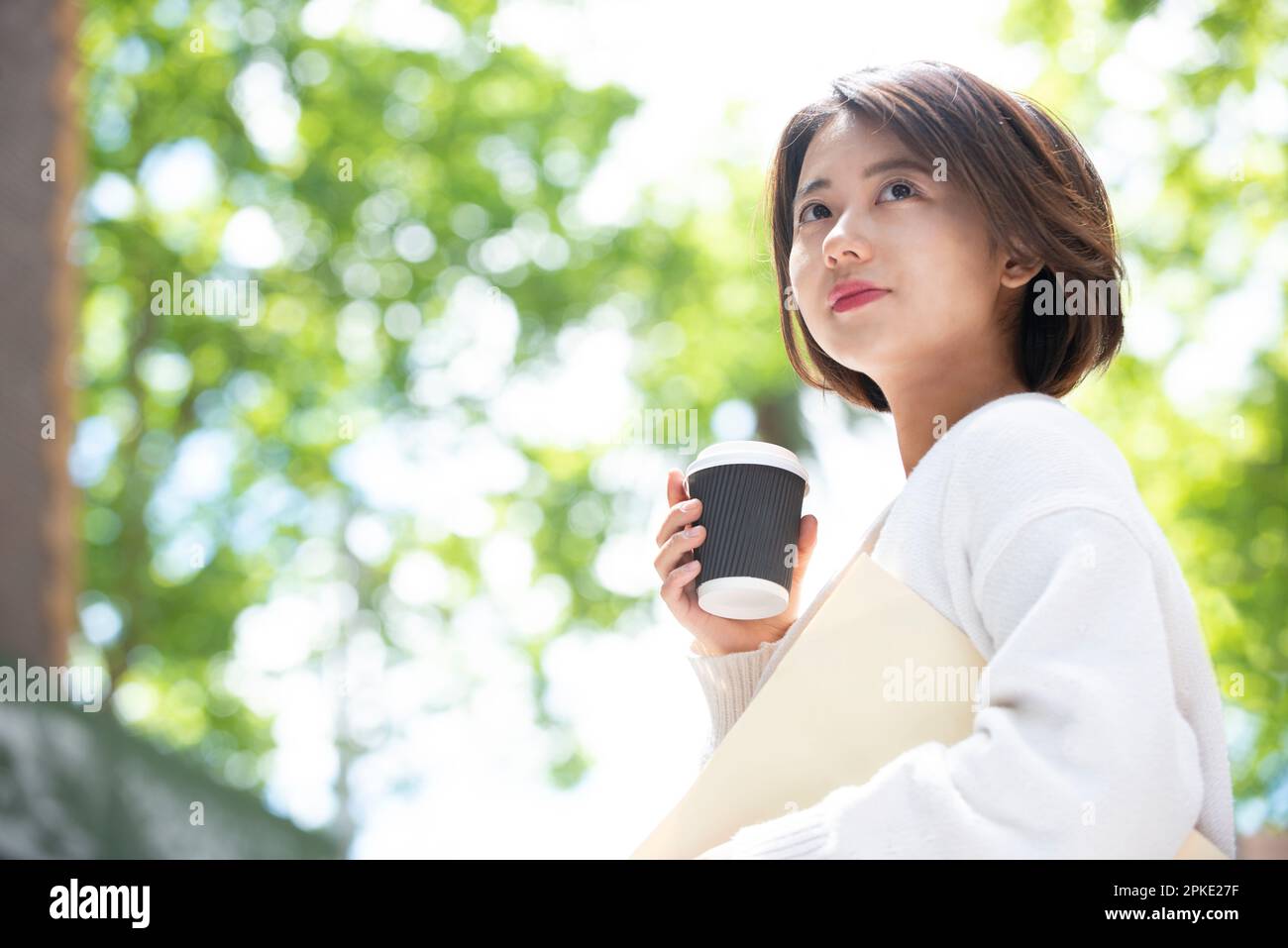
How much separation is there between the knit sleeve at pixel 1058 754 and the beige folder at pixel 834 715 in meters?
0.09

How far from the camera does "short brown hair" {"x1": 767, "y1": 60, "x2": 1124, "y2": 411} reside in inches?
67.5

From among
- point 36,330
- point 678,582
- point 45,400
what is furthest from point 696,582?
point 36,330

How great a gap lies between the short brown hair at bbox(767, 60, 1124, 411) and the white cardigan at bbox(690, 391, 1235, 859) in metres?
0.48

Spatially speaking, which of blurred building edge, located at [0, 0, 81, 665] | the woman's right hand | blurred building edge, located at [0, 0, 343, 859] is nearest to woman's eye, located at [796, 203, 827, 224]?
the woman's right hand

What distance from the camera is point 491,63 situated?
10117 mm

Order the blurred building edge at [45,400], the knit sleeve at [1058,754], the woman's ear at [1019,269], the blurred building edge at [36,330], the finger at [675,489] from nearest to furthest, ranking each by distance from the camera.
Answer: the knit sleeve at [1058,754], the woman's ear at [1019,269], the finger at [675,489], the blurred building edge at [45,400], the blurred building edge at [36,330]

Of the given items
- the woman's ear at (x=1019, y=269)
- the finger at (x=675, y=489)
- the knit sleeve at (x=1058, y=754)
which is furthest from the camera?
the finger at (x=675, y=489)

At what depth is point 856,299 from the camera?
168 cm

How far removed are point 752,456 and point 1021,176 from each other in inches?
21.7

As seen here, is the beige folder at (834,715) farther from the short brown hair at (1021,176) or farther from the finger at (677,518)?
the short brown hair at (1021,176)

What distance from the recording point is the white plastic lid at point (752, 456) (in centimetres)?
175

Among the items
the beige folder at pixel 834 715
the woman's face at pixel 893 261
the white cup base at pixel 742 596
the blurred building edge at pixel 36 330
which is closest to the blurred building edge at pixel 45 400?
the blurred building edge at pixel 36 330

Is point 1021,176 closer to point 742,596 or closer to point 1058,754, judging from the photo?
point 742,596
